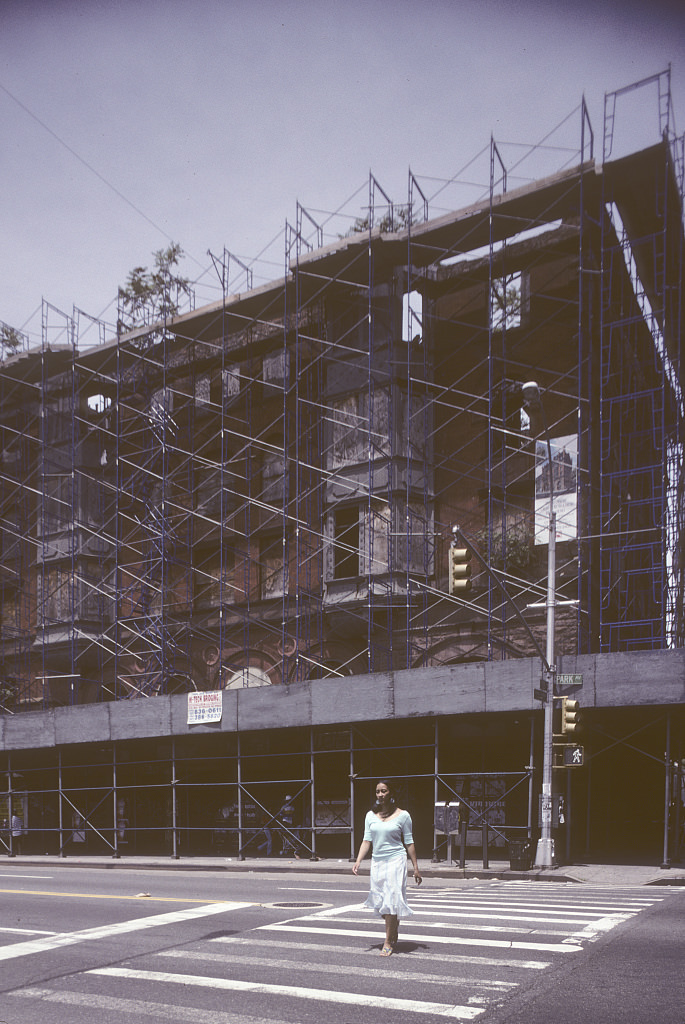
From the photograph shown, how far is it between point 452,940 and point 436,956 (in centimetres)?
106

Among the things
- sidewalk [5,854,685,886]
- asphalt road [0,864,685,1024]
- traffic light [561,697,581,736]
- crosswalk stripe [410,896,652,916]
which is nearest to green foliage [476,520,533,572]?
traffic light [561,697,581,736]

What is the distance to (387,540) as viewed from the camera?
29.8 metres

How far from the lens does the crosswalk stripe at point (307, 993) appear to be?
765 cm

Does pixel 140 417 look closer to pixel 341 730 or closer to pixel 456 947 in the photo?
pixel 341 730

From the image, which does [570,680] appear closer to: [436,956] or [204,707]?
[204,707]

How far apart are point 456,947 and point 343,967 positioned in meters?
1.48

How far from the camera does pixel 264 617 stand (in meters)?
33.1

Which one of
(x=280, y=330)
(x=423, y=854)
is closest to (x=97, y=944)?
(x=423, y=854)

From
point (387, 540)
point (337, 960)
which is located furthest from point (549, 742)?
point (337, 960)

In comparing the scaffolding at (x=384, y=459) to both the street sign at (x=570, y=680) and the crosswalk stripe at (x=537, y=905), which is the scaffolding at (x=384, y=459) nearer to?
the street sign at (x=570, y=680)

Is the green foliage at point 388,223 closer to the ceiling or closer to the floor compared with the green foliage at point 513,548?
closer to the ceiling

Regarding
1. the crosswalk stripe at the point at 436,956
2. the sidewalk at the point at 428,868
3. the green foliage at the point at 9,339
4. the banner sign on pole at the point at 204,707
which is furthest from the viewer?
the green foliage at the point at 9,339

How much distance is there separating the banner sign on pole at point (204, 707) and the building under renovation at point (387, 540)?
0.29ft

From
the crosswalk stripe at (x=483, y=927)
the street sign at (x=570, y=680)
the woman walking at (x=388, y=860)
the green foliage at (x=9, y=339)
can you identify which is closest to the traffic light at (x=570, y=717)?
the street sign at (x=570, y=680)
